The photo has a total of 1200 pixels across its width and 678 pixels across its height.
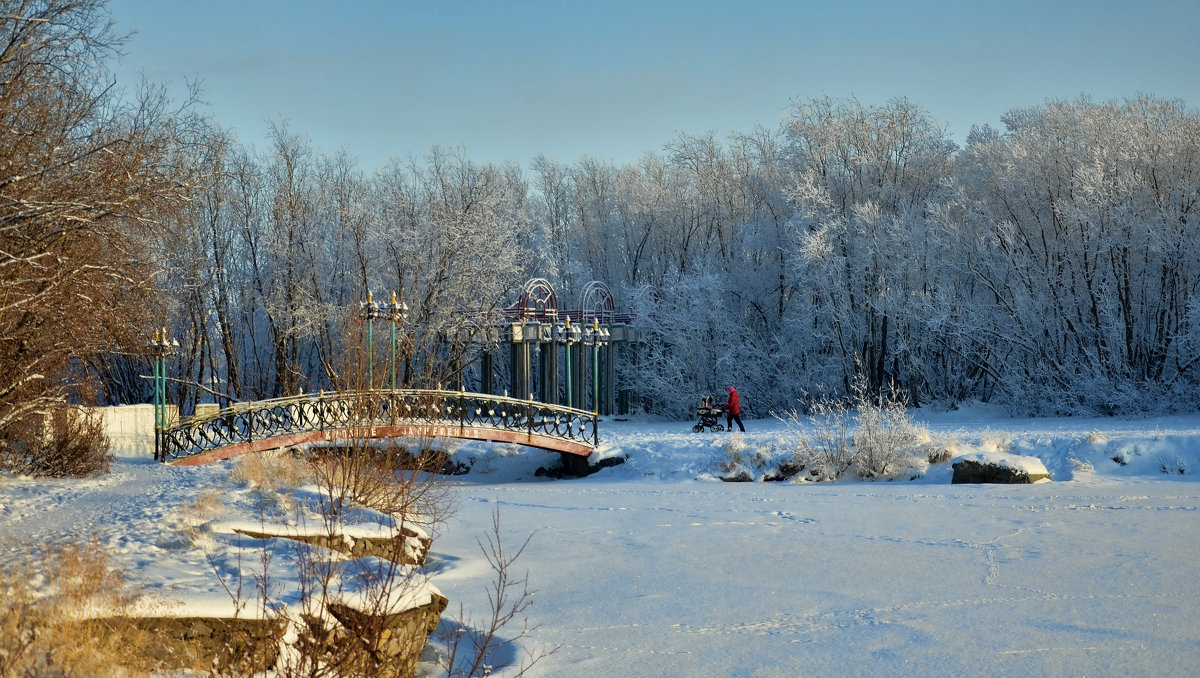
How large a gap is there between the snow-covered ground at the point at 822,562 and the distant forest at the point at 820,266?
23.5 feet

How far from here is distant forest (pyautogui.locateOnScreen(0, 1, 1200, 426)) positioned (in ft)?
85.1

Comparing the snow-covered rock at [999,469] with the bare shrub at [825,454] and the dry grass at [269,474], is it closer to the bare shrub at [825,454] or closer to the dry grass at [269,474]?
the bare shrub at [825,454]

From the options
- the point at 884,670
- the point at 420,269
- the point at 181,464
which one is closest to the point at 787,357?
the point at 420,269

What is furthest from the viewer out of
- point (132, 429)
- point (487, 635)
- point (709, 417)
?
point (709, 417)

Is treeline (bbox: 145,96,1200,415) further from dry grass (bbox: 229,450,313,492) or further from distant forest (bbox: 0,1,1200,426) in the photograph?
dry grass (bbox: 229,450,313,492)

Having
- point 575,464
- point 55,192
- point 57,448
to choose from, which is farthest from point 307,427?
point 55,192

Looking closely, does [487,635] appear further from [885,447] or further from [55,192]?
[885,447]

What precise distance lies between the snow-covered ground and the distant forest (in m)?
7.17

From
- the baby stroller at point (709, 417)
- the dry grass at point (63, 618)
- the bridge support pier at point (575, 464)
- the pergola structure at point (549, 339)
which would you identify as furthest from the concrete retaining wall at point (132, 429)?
the dry grass at point (63, 618)

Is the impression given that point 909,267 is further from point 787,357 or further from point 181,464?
point 181,464

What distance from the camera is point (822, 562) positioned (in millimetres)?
12086

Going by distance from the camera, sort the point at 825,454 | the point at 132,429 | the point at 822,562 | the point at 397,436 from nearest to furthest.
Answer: the point at 822,562 → the point at 397,436 → the point at 825,454 → the point at 132,429

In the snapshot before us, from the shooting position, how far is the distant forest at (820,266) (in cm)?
2595

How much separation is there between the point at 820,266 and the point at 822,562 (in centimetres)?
1967
